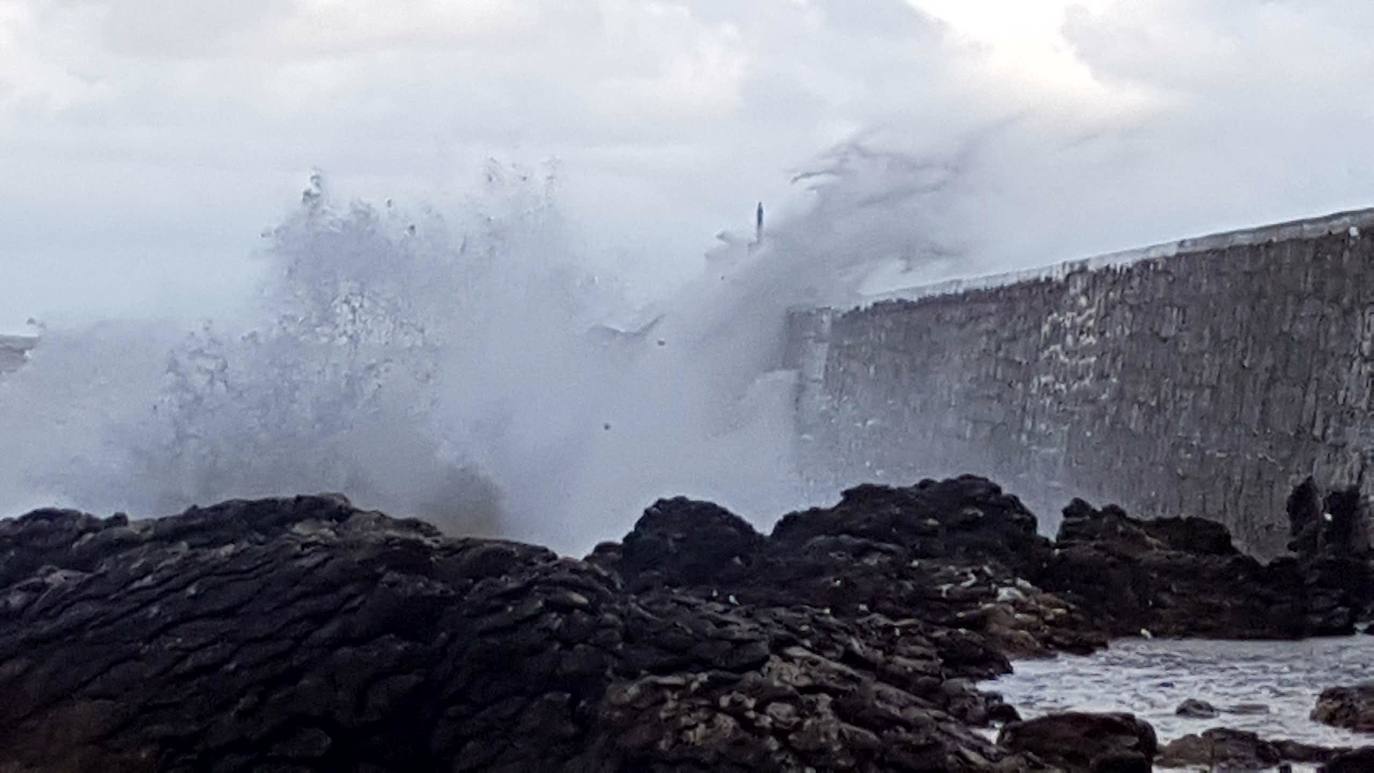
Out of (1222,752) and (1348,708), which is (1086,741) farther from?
(1348,708)

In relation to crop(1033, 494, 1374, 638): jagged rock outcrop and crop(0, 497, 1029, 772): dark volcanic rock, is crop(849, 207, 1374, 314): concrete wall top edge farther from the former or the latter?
crop(0, 497, 1029, 772): dark volcanic rock

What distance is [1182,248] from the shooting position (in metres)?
7.49

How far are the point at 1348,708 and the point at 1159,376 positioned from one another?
148 inches

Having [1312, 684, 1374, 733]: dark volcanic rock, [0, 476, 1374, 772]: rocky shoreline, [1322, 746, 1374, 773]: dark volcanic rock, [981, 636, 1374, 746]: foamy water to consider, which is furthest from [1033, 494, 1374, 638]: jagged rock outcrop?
[1322, 746, 1374, 773]: dark volcanic rock

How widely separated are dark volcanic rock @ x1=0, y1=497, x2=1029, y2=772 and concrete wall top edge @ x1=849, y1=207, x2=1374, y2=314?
9.79 ft

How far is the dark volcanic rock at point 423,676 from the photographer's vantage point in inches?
133

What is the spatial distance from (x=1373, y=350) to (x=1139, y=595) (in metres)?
1.14

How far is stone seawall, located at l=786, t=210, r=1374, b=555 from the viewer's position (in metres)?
6.10

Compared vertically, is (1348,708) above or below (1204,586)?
below

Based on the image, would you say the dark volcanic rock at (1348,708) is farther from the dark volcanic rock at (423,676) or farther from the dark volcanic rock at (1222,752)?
the dark volcanic rock at (423,676)

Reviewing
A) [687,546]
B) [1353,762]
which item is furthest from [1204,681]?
[687,546]

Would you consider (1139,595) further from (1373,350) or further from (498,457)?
(498,457)

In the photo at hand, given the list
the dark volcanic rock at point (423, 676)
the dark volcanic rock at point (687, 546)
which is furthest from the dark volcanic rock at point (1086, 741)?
the dark volcanic rock at point (687, 546)

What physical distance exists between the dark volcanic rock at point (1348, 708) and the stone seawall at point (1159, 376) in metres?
1.83
